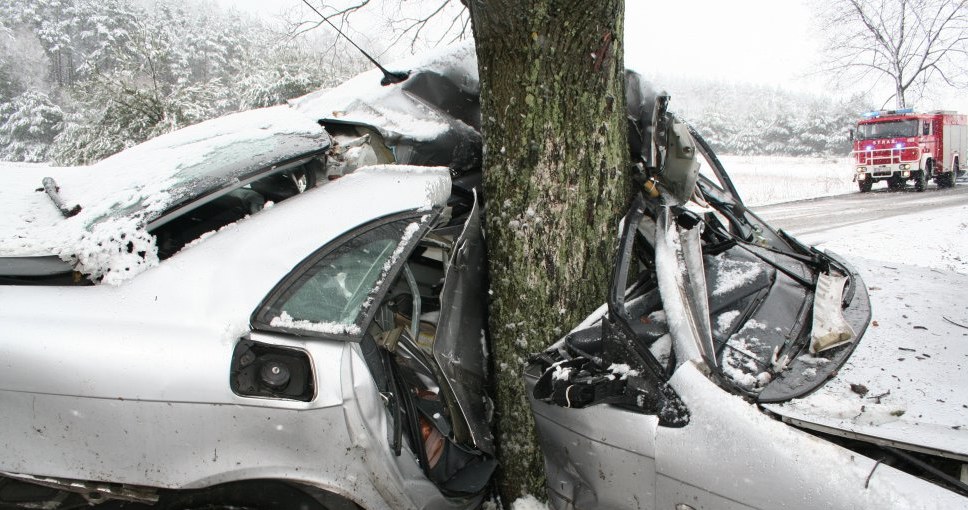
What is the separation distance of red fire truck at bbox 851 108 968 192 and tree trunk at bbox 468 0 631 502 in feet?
63.2

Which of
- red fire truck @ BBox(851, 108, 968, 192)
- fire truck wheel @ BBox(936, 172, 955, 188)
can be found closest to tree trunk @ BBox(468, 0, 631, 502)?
red fire truck @ BBox(851, 108, 968, 192)

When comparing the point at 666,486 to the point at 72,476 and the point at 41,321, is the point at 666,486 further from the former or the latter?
the point at 41,321

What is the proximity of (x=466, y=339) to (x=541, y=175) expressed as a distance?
0.74 metres

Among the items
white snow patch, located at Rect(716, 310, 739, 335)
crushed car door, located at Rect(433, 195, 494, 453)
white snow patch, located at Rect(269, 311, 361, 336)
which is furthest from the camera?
crushed car door, located at Rect(433, 195, 494, 453)

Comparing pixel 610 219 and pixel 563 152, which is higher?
pixel 563 152

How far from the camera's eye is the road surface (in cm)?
1070

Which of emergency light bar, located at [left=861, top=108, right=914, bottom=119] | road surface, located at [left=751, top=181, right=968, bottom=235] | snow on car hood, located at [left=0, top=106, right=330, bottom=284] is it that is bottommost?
road surface, located at [left=751, top=181, right=968, bottom=235]

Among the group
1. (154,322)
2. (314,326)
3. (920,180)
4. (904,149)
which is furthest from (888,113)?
(154,322)

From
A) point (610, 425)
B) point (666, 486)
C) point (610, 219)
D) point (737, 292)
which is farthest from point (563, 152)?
point (666, 486)

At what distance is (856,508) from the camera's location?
1298 millimetres

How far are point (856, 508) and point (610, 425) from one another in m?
0.64

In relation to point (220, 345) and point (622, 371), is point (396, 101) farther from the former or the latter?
point (622, 371)

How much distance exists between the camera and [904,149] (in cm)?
1711

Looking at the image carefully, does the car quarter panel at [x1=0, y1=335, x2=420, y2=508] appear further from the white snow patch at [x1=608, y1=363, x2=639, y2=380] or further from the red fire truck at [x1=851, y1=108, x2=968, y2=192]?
the red fire truck at [x1=851, y1=108, x2=968, y2=192]
